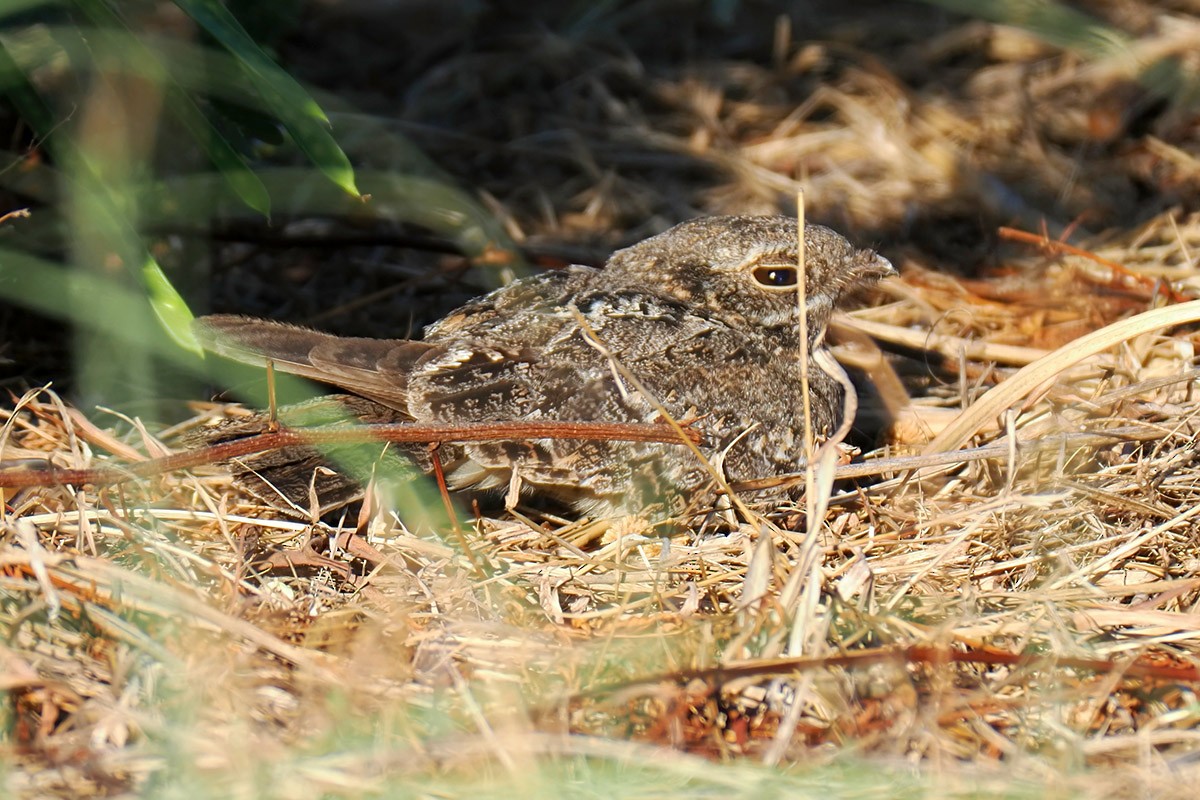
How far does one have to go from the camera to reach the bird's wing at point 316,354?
257cm

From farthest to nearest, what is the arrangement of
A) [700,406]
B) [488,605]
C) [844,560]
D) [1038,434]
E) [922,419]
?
[922,419]
[1038,434]
[700,406]
[844,560]
[488,605]

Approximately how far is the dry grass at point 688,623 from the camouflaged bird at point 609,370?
0.14 metres

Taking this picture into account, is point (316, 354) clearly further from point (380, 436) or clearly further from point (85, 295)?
point (85, 295)

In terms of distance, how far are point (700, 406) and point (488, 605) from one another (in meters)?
0.74

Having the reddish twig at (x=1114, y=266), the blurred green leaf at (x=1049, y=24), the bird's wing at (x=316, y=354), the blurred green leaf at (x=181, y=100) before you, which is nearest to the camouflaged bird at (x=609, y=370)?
the bird's wing at (x=316, y=354)

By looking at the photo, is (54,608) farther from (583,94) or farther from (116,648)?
(583,94)

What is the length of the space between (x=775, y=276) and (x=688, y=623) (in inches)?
46.3

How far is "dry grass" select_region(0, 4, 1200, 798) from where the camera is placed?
177 centimetres

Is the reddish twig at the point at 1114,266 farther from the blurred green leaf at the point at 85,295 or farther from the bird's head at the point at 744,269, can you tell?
the blurred green leaf at the point at 85,295

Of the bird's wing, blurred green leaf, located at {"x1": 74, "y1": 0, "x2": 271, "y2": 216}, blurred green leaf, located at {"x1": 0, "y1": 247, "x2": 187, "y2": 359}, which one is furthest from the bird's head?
blurred green leaf, located at {"x1": 0, "y1": 247, "x2": 187, "y2": 359}

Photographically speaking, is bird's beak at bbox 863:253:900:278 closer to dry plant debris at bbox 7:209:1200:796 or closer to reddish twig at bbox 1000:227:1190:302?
reddish twig at bbox 1000:227:1190:302

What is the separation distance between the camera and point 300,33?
17.2ft

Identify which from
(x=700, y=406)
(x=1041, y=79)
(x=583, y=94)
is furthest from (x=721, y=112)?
(x=700, y=406)

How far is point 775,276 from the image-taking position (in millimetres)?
3049
